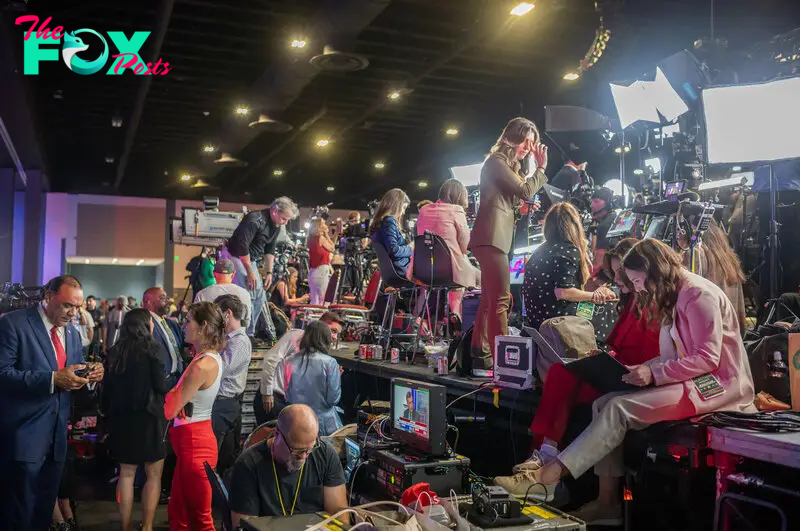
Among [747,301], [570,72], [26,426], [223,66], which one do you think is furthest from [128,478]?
[570,72]

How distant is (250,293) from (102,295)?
14.2m

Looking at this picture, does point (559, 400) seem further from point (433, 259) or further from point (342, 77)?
point (342, 77)

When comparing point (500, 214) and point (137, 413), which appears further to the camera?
point (137, 413)

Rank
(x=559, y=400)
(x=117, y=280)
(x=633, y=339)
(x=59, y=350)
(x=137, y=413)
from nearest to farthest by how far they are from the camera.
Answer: (x=559, y=400)
(x=633, y=339)
(x=59, y=350)
(x=137, y=413)
(x=117, y=280)

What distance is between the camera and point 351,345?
8227 millimetres

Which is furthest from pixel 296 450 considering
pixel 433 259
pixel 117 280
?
pixel 117 280

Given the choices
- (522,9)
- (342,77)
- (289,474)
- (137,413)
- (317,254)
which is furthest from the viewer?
(342,77)

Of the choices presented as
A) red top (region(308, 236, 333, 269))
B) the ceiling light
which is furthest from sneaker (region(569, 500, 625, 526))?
red top (region(308, 236, 333, 269))

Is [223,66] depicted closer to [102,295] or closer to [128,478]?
[128,478]

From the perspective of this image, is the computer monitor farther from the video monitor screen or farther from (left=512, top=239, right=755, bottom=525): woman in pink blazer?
(left=512, top=239, right=755, bottom=525): woman in pink blazer

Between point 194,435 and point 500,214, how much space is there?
7.88ft

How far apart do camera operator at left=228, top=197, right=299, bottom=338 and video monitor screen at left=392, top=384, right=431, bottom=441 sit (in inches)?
133

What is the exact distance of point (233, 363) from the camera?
5680 mm

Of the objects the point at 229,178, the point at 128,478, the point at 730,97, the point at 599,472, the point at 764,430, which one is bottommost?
the point at 128,478
